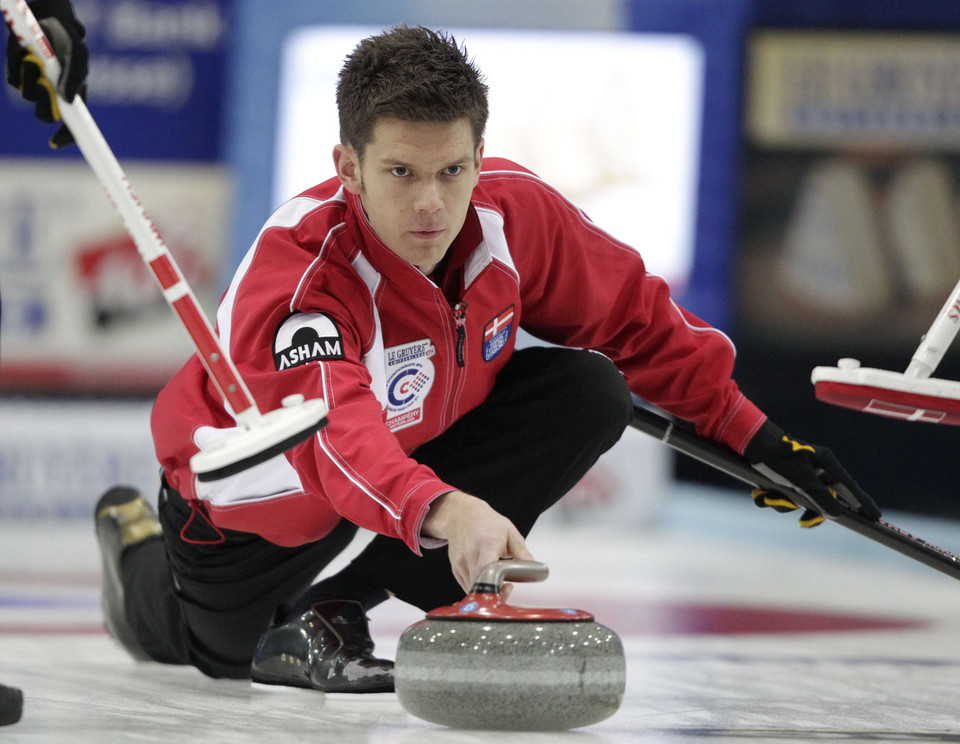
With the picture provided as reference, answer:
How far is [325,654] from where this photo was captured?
1859 millimetres

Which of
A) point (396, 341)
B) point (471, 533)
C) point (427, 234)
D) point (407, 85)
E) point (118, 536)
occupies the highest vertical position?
point (407, 85)

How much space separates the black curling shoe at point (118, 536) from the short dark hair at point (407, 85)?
3.46 feet

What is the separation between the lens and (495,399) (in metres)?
2.08

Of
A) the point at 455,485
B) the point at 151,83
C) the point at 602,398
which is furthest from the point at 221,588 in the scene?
the point at 151,83

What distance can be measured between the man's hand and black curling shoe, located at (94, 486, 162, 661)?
114 centimetres

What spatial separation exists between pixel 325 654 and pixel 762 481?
758mm

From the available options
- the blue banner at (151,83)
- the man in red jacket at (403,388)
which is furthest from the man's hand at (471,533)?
the blue banner at (151,83)

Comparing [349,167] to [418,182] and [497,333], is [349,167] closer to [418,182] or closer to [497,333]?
[418,182]

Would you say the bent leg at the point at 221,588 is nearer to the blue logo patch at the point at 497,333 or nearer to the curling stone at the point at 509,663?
the blue logo patch at the point at 497,333

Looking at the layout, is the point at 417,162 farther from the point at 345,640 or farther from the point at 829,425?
the point at 829,425

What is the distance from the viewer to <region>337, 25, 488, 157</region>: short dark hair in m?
1.64

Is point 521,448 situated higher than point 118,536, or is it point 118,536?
point 521,448

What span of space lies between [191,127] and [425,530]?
5.31 metres

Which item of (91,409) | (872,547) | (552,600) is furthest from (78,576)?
(872,547)
